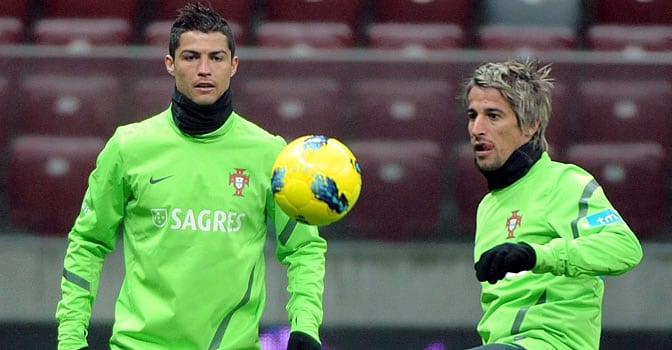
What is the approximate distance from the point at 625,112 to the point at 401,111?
110cm

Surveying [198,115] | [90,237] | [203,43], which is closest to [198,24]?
[203,43]

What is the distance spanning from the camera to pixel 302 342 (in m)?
4.62

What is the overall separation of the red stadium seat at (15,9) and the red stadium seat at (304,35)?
1386 mm

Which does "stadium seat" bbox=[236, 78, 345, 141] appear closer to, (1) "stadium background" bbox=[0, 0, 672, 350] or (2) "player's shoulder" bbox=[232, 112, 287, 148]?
(1) "stadium background" bbox=[0, 0, 672, 350]

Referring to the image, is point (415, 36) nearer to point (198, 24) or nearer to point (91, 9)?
point (91, 9)

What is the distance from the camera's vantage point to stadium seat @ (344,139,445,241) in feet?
21.2

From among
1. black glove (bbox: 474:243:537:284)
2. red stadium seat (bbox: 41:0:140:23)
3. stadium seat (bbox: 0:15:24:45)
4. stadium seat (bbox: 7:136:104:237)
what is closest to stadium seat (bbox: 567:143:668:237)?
stadium seat (bbox: 7:136:104:237)

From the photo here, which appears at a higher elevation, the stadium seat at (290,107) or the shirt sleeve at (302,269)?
the stadium seat at (290,107)

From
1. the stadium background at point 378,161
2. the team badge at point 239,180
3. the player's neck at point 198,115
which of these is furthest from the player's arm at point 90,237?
the stadium background at point 378,161

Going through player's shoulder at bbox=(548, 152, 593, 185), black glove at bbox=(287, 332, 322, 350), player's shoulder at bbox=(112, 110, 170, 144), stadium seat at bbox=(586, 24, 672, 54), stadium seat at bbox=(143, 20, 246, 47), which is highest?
stadium seat at bbox=(586, 24, 672, 54)

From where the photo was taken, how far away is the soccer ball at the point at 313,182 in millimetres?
4473

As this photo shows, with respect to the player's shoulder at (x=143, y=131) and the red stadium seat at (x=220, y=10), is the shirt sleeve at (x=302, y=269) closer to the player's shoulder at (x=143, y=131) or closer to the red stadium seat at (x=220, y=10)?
the player's shoulder at (x=143, y=131)

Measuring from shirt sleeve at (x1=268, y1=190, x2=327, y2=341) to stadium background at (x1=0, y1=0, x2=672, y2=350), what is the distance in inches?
59.6

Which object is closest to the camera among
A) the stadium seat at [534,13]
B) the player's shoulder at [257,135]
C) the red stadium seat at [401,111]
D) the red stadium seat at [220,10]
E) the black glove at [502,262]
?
the black glove at [502,262]
